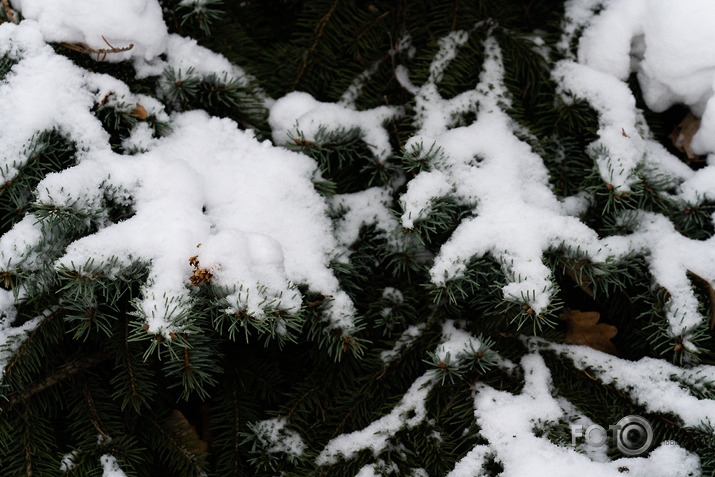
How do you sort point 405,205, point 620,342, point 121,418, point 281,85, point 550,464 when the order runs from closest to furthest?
point 550,464 < point 405,205 < point 121,418 < point 620,342 < point 281,85

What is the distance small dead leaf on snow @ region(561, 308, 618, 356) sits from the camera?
4.59ft

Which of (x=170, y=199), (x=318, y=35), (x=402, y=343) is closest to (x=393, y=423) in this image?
(x=402, y=343)

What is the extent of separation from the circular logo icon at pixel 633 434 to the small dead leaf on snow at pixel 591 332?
0.87 ft

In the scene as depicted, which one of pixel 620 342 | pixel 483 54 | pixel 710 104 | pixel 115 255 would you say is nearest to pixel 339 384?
pixel 115 255

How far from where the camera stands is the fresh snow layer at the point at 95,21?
48.2 inches

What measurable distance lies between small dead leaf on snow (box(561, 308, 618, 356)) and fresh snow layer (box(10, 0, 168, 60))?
1349mm

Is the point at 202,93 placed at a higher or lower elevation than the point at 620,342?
higher

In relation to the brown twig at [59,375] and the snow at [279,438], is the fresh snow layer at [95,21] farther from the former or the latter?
the snow at [279,438]

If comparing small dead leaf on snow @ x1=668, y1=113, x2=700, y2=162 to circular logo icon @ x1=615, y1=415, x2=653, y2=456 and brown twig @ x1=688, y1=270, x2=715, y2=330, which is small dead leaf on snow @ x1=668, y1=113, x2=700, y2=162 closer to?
brown twig @ x1=688, y1=270, x2=715, y2=330

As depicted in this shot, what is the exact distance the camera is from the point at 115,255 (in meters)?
1.07

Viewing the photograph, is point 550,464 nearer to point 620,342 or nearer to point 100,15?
point 620,342

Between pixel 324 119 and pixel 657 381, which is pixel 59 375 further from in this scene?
pixel 657 381

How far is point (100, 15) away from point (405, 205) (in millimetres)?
849

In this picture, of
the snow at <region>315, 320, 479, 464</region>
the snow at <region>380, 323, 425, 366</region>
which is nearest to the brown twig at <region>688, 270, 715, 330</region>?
the snow at <region>315, 320, 479, 464</region>
